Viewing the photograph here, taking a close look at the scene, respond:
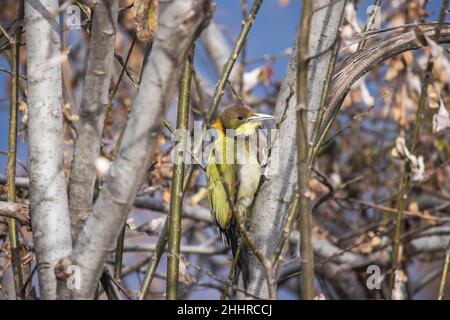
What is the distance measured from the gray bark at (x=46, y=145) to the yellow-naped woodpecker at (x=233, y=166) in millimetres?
1313

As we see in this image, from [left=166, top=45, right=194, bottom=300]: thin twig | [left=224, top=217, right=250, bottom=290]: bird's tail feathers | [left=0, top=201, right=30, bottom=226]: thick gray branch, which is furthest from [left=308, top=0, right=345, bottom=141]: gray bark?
[left=0, top=201, right=30, bottom=226]: thick gray branch

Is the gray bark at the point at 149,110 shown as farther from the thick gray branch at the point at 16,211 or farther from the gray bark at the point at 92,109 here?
the thick gray branch at the point at 16,211

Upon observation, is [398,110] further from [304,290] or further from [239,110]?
[304,290]


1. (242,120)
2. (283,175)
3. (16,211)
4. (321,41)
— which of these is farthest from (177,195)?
(242,120)

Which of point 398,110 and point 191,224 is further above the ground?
point 398,110

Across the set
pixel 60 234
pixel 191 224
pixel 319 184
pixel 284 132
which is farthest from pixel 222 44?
pixel 60 234

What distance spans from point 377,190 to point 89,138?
3.67 m

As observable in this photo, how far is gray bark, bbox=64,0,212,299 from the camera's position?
4.92 ft

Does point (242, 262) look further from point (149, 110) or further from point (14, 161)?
Answer: point (149, 110)

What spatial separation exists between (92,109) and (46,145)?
0.22m

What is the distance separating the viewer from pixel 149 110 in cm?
153

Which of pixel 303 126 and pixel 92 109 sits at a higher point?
pixel 92 109
